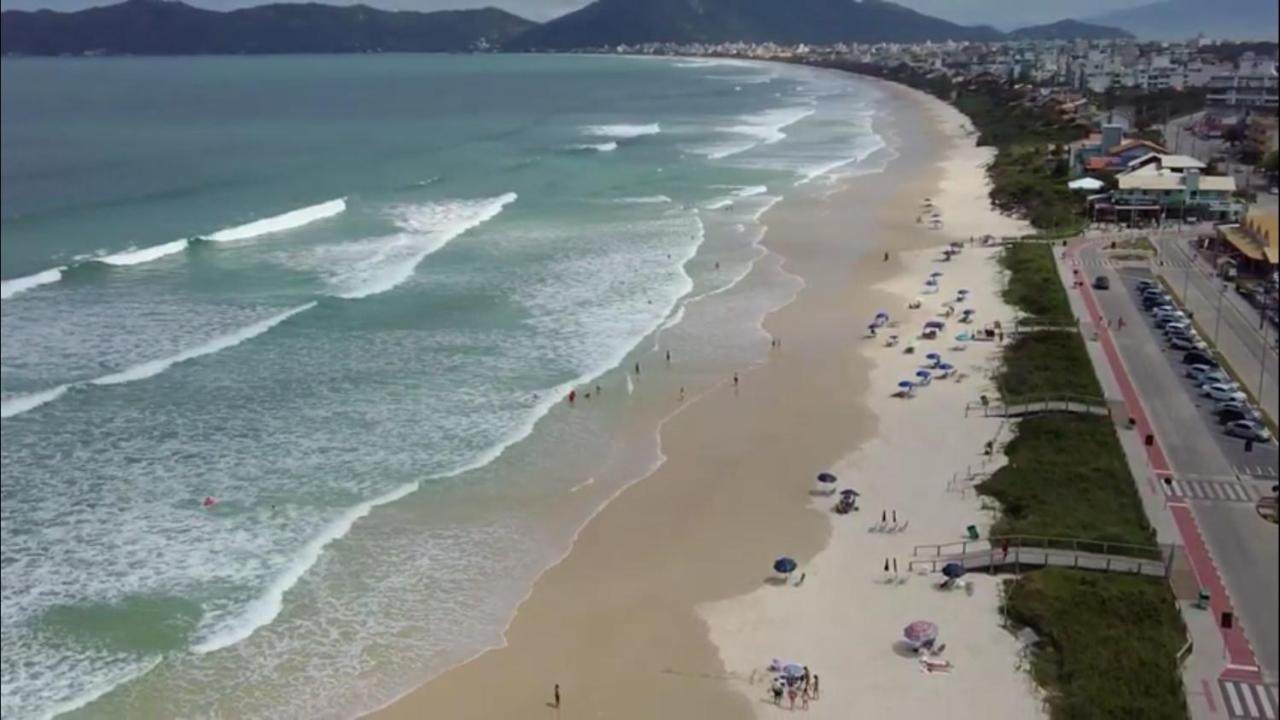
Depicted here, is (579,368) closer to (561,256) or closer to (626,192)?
(561,256)

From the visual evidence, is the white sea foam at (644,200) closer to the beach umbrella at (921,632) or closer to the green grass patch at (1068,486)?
the green grass patch at (1068,486)

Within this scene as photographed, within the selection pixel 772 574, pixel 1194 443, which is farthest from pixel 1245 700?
pixel 1194 443

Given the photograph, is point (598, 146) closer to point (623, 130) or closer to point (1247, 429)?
point (623, 130)

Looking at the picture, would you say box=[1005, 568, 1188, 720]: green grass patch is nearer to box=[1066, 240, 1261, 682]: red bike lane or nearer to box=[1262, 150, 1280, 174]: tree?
box=[1066, 240, 1261, 682]: red bike lane

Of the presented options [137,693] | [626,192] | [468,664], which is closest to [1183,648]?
[468,664]

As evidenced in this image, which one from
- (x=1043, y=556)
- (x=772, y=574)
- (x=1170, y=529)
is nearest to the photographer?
(x=1043, y=556)

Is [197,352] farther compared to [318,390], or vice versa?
[197,352]

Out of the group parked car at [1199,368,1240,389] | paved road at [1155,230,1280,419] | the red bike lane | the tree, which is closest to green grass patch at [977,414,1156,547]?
the red bike lane
